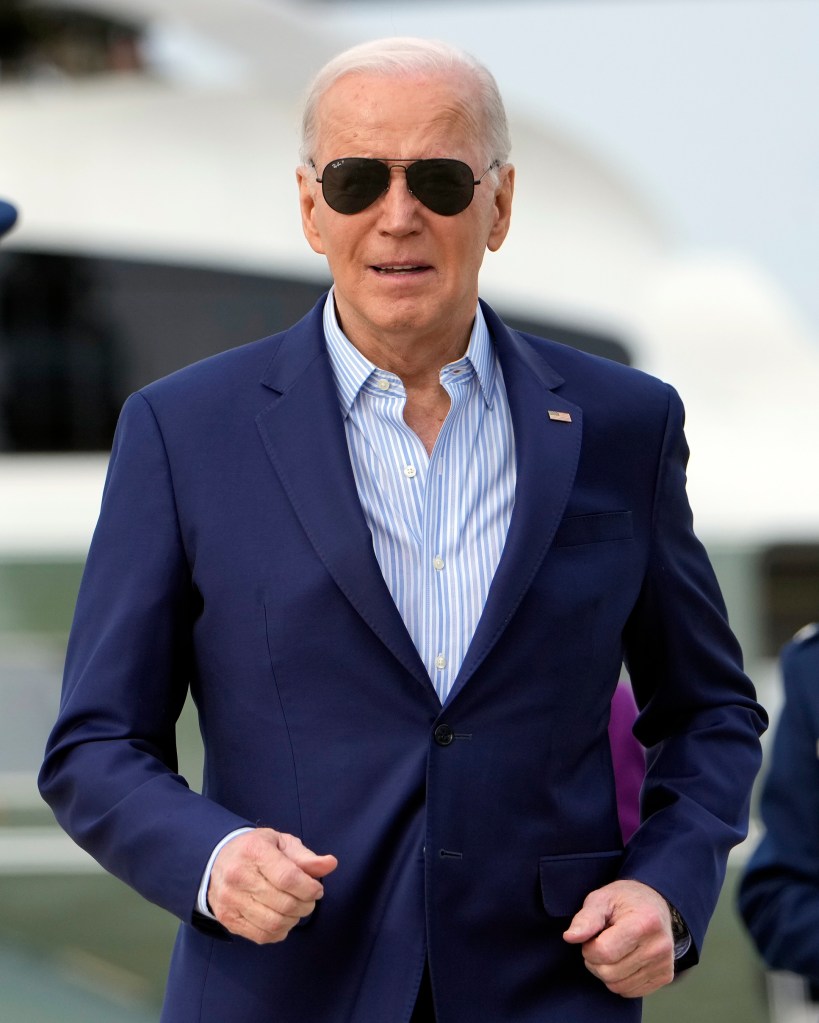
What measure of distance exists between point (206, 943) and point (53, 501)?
517 centimetres

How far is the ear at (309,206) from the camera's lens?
6.76 ft

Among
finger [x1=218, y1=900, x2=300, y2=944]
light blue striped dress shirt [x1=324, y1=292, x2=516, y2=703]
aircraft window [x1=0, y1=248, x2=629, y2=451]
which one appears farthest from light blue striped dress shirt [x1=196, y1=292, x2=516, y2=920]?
aircraft window [x1=0, y1=248, x2=629, y2=451]

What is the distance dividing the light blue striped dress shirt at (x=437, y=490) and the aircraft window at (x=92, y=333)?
487 centimetres

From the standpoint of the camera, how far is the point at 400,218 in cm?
194

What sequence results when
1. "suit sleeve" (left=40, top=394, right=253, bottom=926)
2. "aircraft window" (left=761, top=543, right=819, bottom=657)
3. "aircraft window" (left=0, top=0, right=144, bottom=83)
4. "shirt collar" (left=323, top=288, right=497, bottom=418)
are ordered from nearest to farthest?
"suit sleeve" (left=40, top=394, right=253, bottom=926) → "shirt collar" (left=323, top=288, right=497, bottom=418) → "aircraft window" (left=761, top=543, right=819, bottom=657) → "aircraft window" (left=0, top=0, right=144, bottom=83)

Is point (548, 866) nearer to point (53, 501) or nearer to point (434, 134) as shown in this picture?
point (434, 134)

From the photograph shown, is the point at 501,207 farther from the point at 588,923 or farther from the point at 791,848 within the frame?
the point at 791,848

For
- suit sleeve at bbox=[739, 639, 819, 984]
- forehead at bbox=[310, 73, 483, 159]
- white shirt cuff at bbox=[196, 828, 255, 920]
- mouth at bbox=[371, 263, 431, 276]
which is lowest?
suit sleeve at bbox=[739, 639, 819, 984]

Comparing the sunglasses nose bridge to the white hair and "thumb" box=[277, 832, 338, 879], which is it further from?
"thumb" box=[277, 832, 338, 879]

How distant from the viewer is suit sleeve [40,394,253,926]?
1.84 m

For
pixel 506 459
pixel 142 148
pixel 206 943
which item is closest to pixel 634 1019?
pixel 206 943

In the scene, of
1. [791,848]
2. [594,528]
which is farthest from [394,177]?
[791,848]

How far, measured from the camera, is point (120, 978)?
660cm

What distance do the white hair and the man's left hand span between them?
0.85 meters
